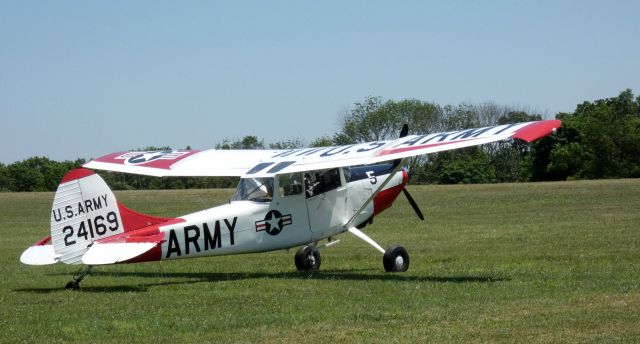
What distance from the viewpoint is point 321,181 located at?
53.3ft

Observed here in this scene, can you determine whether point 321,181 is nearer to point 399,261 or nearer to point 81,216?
point 399,261

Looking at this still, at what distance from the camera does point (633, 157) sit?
69.9 metres

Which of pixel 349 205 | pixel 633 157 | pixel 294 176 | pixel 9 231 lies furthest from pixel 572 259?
pixel 633 157

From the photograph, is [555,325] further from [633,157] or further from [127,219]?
[633,157]

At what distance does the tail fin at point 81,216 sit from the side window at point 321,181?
336cm

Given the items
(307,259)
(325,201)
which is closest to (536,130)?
(325,201)

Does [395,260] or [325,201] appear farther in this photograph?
[325,201]

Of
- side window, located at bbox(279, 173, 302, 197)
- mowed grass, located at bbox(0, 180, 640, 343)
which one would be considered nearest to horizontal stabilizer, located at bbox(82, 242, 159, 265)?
mowed grass, located at bbox(0, 180, 640, 343)

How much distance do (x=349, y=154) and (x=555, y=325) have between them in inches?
239

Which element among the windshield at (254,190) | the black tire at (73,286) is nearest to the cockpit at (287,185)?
the windshield at (254,190)

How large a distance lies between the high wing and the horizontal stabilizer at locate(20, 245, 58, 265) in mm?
3169

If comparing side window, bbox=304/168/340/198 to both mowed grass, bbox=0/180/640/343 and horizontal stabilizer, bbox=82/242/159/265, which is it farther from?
horizontal stabilizer, bbox=82/242/159/265

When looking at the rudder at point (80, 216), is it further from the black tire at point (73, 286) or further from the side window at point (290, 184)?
the side window at point (290, 184)

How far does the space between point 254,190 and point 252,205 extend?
352 mm
